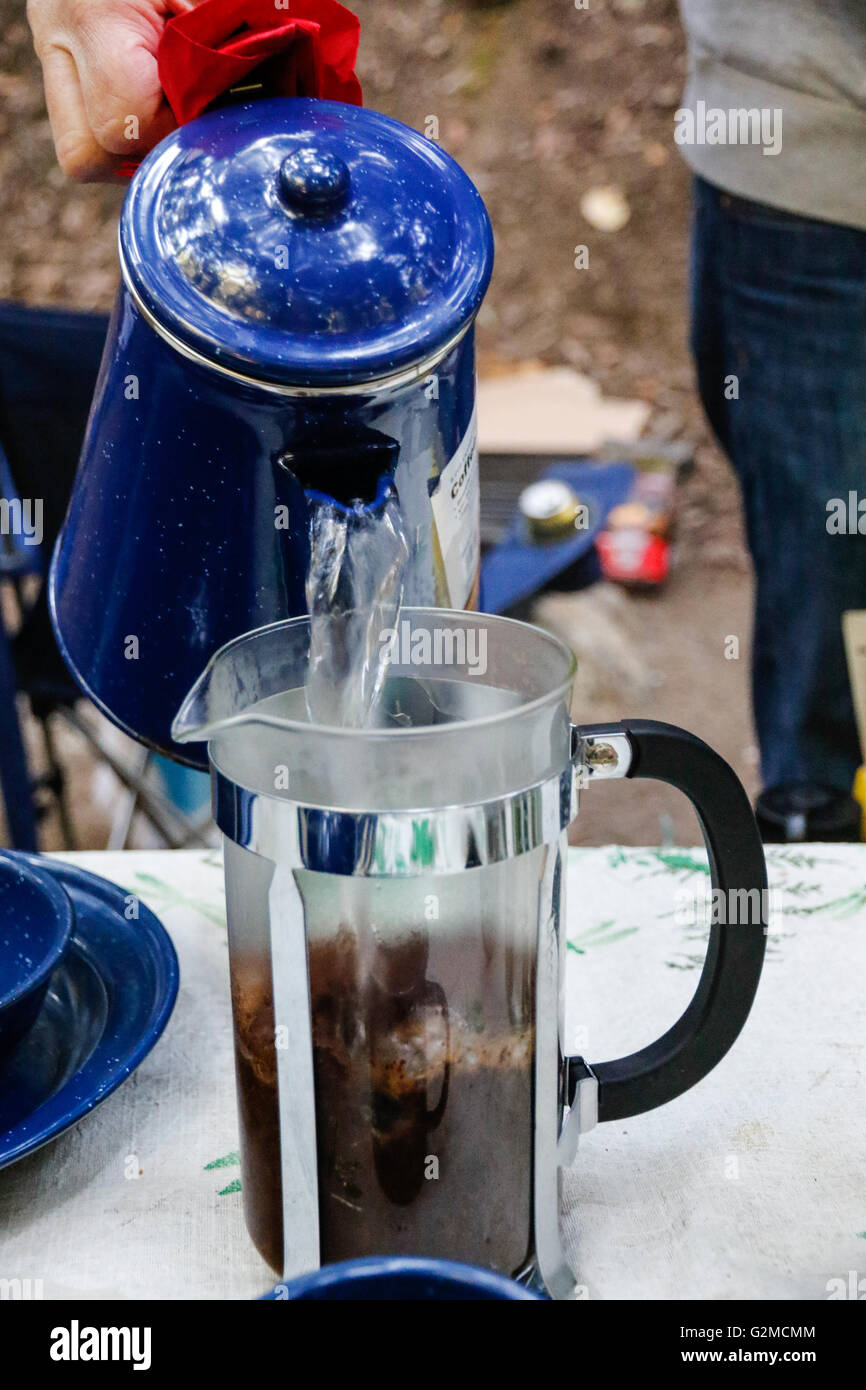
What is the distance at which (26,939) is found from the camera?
0.53m

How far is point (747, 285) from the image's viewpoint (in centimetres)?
125

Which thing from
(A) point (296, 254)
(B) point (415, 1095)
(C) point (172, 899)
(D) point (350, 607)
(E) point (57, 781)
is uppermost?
(A) point (296, 254)

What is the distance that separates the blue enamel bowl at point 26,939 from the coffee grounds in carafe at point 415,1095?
92 mm

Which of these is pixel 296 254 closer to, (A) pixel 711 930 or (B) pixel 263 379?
(B) pixel 263 379

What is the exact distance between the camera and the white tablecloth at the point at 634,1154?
45cm

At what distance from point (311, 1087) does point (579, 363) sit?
306 centimetres

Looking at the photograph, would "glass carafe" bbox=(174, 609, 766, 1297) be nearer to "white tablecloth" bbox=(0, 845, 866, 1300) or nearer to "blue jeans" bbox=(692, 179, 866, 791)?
"white tablecloth" bbox=(0, 845, 866, 1300)

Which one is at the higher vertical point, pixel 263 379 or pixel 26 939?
pixel 263 379

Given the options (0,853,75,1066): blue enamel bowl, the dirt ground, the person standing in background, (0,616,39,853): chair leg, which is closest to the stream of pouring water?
(0,853,75,1066): blue enamel bowl

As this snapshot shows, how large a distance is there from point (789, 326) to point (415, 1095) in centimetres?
102

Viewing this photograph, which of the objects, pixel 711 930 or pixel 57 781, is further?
pixel 57 781

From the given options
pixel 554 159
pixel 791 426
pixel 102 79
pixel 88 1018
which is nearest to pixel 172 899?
pixel 88 1018

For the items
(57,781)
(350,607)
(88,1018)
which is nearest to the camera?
(350,607)
